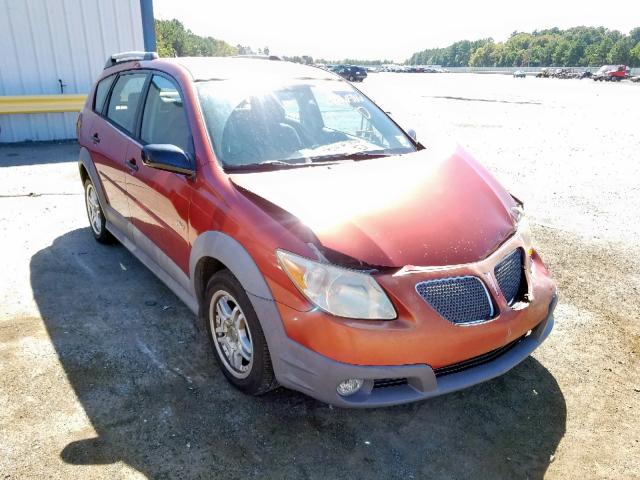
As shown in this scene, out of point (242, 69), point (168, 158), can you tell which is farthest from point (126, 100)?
point (168, 158)

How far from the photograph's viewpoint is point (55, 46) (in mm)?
9922

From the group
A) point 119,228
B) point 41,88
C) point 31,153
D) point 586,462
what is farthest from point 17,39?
point 586,462

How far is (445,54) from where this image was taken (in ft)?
640

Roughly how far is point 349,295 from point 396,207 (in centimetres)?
60

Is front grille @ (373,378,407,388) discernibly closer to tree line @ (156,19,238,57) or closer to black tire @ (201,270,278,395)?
black tire @ (201,270,278,395)

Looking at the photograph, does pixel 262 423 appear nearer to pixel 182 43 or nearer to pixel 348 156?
pixel 348 156

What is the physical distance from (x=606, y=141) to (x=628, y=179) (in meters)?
4.39

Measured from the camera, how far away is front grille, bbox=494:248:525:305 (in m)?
2.47

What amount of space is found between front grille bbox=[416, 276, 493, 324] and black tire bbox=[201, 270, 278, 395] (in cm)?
86

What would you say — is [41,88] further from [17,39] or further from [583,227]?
[583,227]

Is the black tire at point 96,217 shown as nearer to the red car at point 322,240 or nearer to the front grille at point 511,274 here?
the red car at point 322,240

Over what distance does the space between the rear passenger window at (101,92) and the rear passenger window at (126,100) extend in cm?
17

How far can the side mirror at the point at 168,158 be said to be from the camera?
2.76 meters

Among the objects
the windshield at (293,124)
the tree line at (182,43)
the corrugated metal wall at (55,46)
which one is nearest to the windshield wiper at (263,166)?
the windshield at (293,124)
